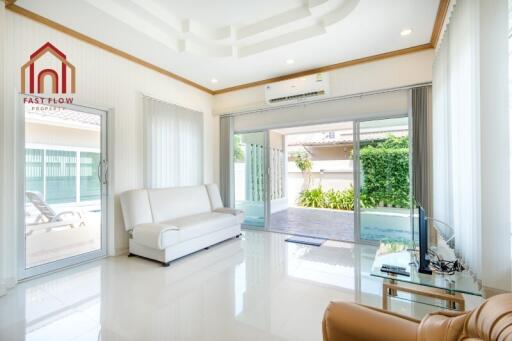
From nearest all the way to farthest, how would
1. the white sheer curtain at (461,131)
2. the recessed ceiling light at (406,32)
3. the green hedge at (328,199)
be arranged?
the white sheer curtain at (461,131)
the recessed ceiling light at (406,32)
the green hedge at (328,199)

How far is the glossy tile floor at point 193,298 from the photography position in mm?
1878

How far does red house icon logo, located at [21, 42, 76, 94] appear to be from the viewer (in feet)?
9.11

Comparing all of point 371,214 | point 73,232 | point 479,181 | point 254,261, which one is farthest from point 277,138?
point 479,181

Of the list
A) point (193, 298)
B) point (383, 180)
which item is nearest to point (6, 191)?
point (193, 298)

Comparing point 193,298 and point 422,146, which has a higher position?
point 422,146

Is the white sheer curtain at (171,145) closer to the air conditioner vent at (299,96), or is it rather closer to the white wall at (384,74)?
the air conditioner vent at (299,96)

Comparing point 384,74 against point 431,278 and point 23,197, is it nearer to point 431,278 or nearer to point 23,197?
point 431,278

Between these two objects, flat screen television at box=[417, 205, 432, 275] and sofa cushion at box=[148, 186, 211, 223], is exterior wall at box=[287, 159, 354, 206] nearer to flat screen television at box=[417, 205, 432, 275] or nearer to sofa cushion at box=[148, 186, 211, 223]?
sofa cushion at box=[148, 186, 211, 223]

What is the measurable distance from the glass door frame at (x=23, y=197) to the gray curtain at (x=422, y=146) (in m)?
4.34

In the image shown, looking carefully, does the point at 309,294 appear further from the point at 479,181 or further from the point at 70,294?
the point at 70,294

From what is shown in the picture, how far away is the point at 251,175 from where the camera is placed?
5289 millimetres

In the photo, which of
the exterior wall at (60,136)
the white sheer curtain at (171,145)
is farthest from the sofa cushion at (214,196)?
the exterior wall at (60,136)

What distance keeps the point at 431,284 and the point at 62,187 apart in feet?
13.2

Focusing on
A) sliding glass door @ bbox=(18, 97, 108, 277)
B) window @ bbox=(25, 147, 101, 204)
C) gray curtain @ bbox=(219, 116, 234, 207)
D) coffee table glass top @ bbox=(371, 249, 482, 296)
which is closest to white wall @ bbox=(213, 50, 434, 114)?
gray curtain @ bbox=(219, 116, 234, 207)
